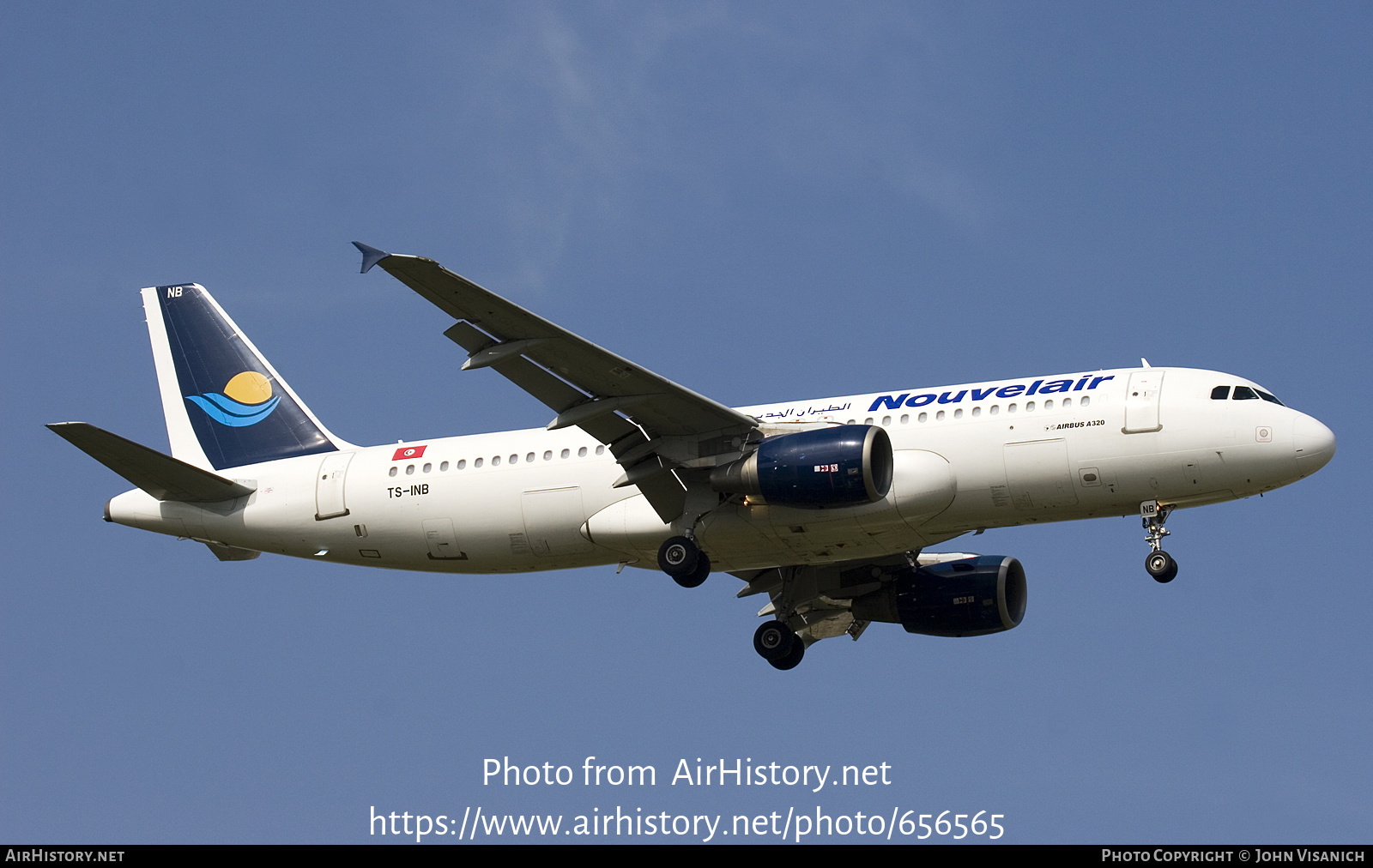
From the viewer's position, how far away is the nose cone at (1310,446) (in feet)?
100

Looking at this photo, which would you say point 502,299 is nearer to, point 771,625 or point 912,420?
point 912,420

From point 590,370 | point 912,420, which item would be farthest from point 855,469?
point 590,370

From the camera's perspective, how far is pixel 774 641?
3722 centimetres

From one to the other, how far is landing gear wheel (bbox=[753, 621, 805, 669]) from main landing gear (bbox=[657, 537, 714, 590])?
5.00m

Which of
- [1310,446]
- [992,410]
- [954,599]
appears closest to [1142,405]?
[992,410]

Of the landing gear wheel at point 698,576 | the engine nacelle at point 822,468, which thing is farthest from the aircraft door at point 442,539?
the engine nacelle at point 822,468

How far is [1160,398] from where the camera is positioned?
3105 centimetres

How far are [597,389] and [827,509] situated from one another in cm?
507

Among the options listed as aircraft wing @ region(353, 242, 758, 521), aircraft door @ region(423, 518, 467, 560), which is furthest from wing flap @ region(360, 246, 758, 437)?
aircraft door @ region(423, 518, 467, 560)

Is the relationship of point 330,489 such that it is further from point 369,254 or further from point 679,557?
point 369,254

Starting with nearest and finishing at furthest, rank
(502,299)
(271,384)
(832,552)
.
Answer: (502,299), (832,552), (271,384)

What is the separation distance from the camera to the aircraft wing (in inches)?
1118

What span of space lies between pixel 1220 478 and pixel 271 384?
2205 centimetres

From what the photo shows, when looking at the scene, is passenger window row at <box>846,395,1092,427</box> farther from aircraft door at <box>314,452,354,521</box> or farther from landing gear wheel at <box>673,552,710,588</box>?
aircraft door at <box>314,452,354,521</box>
